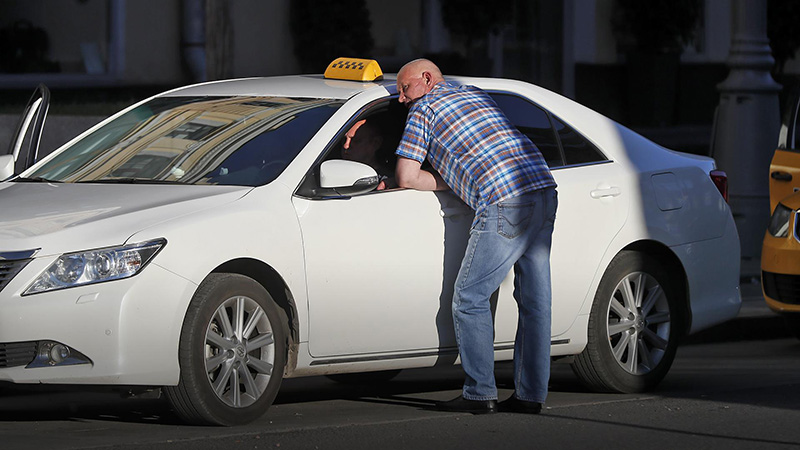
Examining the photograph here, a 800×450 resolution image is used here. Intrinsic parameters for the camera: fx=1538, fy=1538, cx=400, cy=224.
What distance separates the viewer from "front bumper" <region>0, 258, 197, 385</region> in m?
5.85

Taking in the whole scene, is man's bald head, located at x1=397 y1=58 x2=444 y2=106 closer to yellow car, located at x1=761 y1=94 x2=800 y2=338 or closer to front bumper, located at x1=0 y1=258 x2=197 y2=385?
front bumper, located at x1=0 y1=258 x2=197 y2=385

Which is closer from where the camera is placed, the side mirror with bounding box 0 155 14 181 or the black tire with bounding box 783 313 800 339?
the side mirror with bounding box 0 155 14 181

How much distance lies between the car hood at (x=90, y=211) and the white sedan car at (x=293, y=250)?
11 millimetres

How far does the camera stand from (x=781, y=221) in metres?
9.19

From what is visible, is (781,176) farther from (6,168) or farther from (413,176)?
(6,168)

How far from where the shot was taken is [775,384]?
7.93 meters

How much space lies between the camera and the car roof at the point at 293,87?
7137mm

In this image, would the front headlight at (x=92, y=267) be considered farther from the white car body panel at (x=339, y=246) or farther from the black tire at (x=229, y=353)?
the black tire at (x=229, y=353)

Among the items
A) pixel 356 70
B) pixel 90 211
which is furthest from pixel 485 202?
pixel 90 211

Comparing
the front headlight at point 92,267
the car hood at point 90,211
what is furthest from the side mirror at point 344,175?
the front headlight at point 92,267

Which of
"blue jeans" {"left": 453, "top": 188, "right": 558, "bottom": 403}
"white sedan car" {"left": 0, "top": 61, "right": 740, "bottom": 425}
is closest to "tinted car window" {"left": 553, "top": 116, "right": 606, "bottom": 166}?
"white sedan car" {"left": 0, "top": 61, "right": 740, "bottom": 425}

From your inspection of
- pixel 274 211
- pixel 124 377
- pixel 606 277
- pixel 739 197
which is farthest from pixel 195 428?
pixel 739 197

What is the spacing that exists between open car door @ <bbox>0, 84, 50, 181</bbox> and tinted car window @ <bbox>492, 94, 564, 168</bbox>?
2.40 m

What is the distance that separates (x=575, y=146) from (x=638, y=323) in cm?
93
